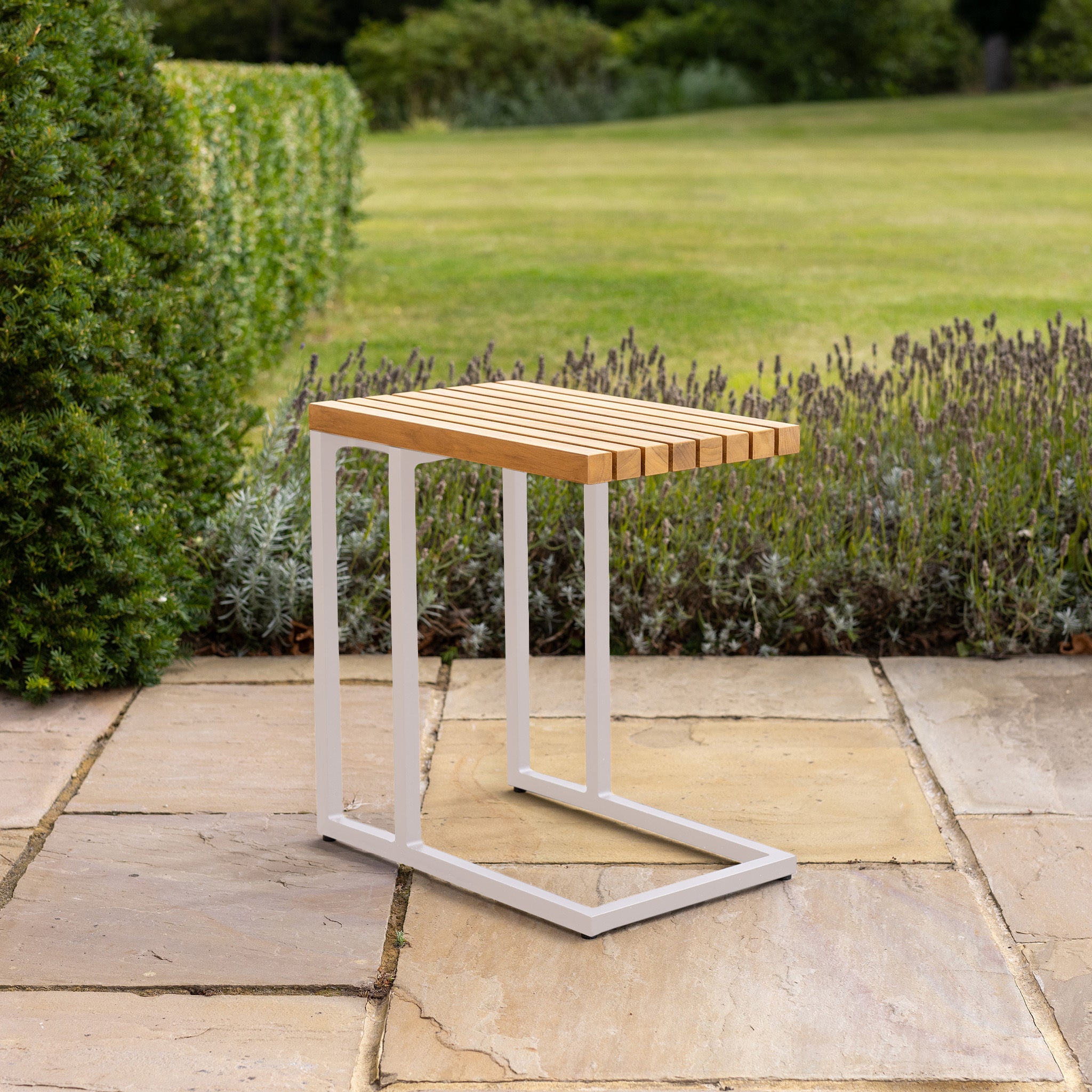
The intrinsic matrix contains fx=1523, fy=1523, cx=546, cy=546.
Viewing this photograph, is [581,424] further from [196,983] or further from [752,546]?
[752,546]

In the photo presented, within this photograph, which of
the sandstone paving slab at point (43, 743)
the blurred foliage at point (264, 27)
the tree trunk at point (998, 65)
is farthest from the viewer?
the blurred foliage at point (264, 27)

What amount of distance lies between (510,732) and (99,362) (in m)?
1.57

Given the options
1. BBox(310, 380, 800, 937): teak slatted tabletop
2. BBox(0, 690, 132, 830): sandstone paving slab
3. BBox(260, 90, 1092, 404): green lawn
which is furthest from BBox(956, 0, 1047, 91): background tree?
BBox(310, 380, 800, 937): teak slatted tabletop

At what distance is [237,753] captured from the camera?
3803 millimetres

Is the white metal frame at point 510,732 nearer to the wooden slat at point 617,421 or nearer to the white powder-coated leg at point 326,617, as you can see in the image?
the white powder-coated leg at point 326,617

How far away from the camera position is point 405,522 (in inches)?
118

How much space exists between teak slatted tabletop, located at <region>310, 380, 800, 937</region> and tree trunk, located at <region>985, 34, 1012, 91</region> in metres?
34.4

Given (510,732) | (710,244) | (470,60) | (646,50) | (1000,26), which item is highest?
(1000,26)

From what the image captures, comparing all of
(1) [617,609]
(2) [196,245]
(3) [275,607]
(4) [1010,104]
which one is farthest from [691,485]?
(4) [1010,104]

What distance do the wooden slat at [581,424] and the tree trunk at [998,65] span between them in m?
34.5

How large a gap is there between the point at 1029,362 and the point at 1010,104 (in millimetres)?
26690

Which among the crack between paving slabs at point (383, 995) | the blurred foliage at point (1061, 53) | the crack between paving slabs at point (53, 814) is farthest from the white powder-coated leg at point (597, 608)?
the blurred foliage at point (1061, 53)

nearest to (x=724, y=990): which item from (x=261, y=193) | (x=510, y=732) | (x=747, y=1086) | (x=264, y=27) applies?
(x=747, y=1086)

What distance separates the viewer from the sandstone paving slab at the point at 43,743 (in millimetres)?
3512
